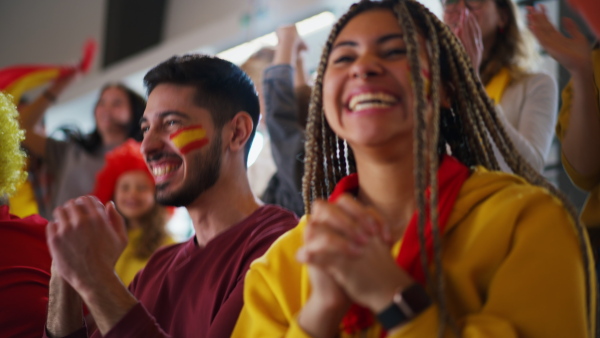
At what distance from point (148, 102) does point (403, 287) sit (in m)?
1.07

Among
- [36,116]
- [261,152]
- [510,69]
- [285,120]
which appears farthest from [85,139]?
[510,69]

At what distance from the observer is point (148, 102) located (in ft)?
6.54

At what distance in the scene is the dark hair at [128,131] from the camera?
12.3 feet

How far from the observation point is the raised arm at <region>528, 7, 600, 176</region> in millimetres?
1867

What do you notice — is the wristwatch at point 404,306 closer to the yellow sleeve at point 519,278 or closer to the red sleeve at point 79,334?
the yellow sleeve at point 519,278

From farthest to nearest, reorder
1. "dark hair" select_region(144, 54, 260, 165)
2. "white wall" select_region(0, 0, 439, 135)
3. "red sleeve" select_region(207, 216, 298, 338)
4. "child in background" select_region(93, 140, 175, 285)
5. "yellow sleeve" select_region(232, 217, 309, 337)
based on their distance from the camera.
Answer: "white wall" select_region(0, 0, 439, 135) → "child in background" select_region(93, 140, 175, 285) → "dark hair" select_region(144, 54, 260, 165) → "red sleeve" select_region(207, 216, 298, 338) → "yellow sleeve" select_region(232, 217, 309, 337)

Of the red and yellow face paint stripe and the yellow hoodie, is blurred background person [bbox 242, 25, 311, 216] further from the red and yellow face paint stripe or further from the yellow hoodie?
the yellow hoodie

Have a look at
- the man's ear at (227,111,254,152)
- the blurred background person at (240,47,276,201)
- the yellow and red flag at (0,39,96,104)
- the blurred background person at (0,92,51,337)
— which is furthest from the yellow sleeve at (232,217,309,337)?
the yellow and red flag at (0,39,96,104)

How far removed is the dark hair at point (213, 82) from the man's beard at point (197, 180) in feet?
0.29

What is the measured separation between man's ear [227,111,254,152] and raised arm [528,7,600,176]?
0.77m

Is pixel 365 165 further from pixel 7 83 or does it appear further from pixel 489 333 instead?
pixel 7 83

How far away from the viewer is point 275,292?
1.40 m

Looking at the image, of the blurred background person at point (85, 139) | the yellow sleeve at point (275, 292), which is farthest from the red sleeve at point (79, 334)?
the blurred background person at point (85, 139)

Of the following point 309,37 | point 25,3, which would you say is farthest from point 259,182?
point 25,3
